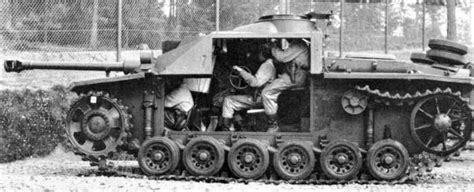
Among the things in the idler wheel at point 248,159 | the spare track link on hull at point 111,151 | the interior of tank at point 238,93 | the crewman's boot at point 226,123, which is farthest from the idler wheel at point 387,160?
the spare track link on hull at point 111,151

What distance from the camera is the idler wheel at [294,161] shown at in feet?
44.1

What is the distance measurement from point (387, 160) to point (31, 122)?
25.0 ft

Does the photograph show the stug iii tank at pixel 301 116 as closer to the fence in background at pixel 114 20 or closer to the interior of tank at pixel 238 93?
the interior of tank at pixel 238 93

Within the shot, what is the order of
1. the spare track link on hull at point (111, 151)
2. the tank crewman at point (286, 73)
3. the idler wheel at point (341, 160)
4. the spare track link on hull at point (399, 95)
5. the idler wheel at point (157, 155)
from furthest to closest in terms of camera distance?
1. the tank crewman at point (286, 73)
2. the spare track link on hull at point (111, 151)
3. the idler wheel at point (157, 155)
4. the idler wheel at point (341, 160)
5. the spare track link on hull at point (399, 95)

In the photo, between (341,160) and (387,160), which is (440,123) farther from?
(341,160)

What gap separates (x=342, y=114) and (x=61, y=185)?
4.88 metres

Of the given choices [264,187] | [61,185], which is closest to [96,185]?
[61,185]

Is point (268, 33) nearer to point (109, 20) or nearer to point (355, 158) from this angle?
point (355, 158)

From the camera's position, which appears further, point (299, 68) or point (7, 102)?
point (7, 102)

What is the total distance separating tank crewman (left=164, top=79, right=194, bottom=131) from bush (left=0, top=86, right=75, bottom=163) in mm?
3891

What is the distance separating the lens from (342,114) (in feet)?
46.0

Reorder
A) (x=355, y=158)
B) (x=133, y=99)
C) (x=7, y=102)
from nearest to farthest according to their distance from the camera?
(x=355, y=158), (x=133, y=99), (x=7, y=102)

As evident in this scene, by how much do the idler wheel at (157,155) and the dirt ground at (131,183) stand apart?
0.42 meters

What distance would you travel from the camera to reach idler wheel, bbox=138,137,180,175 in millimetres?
13727
